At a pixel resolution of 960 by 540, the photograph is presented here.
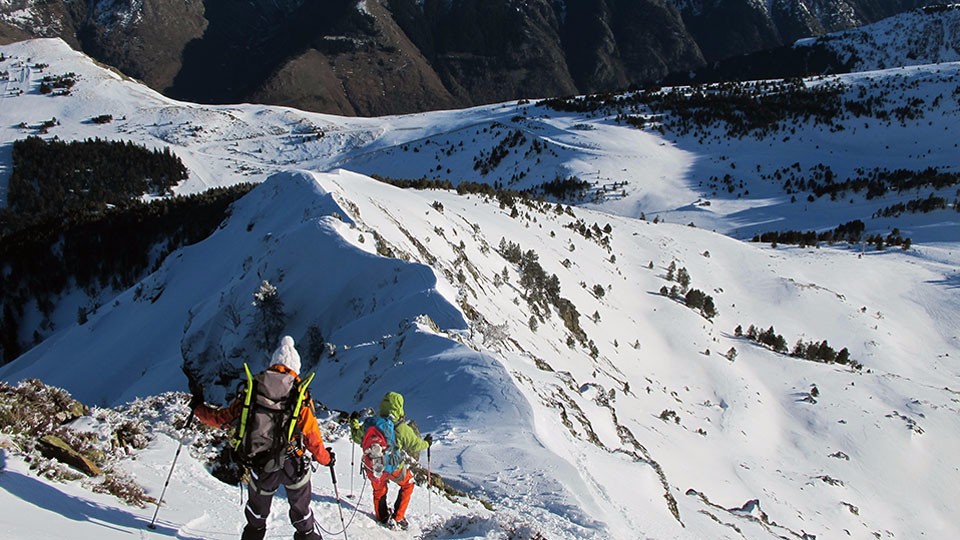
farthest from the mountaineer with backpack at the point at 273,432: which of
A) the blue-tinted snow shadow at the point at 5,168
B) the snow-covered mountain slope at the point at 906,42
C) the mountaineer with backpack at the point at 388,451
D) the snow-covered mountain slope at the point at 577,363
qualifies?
the snow-covered mountain slope at the point at 906,42

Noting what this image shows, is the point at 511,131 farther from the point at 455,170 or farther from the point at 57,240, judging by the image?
the point at 57,240

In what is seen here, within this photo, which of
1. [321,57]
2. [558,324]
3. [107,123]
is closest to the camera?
[558,324]

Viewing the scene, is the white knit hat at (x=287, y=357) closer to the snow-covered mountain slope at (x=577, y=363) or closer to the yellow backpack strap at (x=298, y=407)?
the yellow backpack strap at (x=298, y=407)

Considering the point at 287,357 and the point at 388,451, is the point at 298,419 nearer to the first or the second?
the point at 287,357

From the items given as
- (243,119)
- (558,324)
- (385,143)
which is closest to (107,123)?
(243,119)

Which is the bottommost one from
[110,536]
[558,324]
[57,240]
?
[57,240]

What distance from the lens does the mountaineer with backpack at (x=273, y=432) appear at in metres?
5.36

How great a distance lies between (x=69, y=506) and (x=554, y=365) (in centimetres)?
1402

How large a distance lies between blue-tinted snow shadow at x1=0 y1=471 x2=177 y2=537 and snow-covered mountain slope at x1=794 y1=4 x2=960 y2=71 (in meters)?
133

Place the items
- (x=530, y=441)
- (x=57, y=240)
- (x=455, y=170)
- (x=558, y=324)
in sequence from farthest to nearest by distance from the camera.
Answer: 1. (x=455, y=170)
2. (x=57, y=240)
3. (x=558, y=324)
4. (x=530, y=441)

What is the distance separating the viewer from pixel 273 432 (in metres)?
5.44

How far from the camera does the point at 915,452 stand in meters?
21.4

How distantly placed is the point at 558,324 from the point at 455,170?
150 ft

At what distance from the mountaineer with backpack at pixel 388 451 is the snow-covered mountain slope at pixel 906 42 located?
13042 cm
